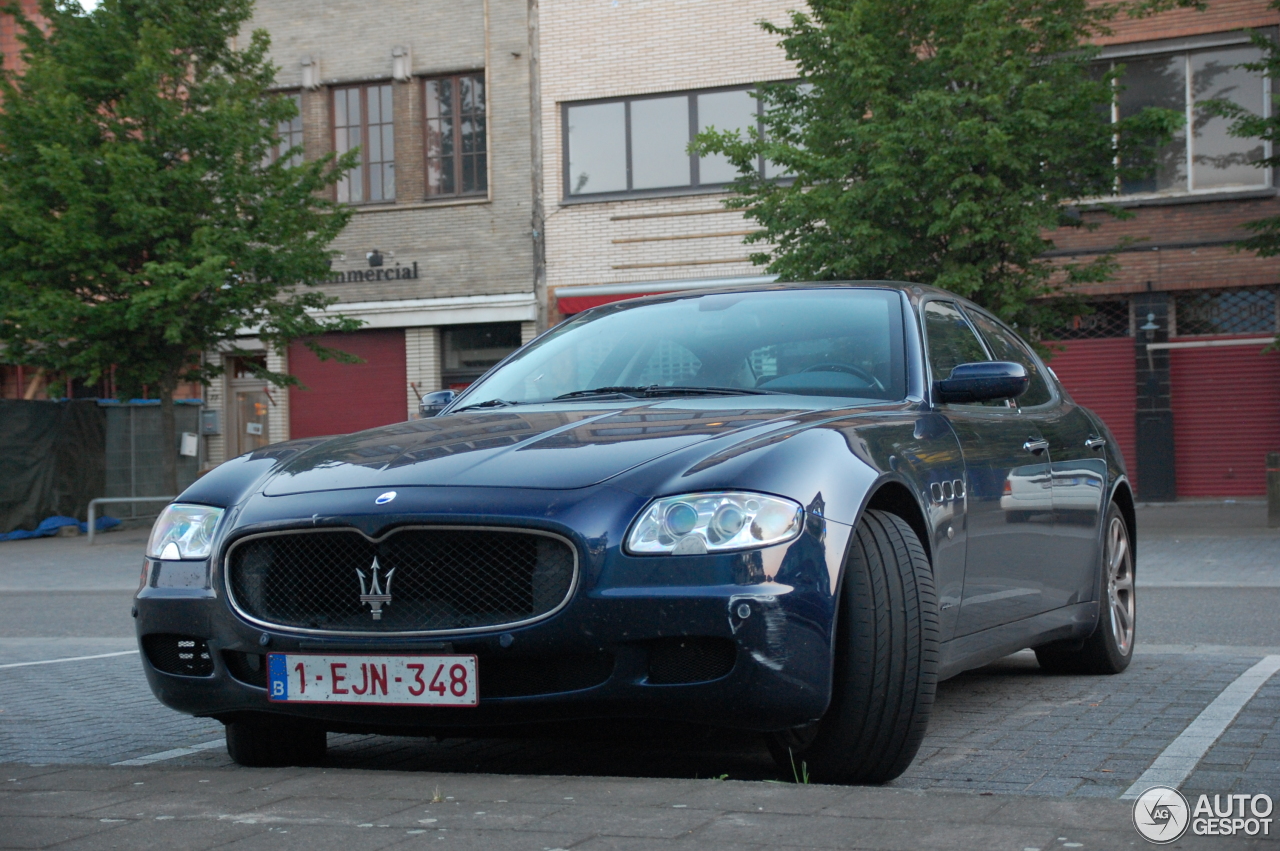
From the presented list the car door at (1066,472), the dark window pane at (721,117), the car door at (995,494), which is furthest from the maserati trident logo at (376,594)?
the dark window pane at (721,117)

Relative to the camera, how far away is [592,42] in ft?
82.1

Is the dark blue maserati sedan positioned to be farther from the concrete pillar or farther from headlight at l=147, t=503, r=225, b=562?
the concrete pillar

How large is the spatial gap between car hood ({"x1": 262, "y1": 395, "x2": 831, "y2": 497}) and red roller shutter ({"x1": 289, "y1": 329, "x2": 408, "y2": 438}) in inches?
863

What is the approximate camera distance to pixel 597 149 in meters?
25.0

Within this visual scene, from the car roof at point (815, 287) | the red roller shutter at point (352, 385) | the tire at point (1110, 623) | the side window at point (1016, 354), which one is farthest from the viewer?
the red roller shutter at point (352, 385)

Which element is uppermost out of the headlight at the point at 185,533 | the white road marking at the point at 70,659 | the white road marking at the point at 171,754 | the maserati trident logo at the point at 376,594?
the headlight at the point at 185,533

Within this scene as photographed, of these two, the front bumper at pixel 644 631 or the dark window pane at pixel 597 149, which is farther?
the dark window pane at pixel 597 149

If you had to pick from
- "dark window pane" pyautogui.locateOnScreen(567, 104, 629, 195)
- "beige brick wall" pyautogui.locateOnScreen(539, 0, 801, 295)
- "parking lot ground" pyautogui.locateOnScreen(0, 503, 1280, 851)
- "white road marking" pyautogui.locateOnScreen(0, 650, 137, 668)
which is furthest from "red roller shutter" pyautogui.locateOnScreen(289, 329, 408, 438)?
"parking lot ground" pyautogui.locateOnScreen(0, 503, 1280, 851)

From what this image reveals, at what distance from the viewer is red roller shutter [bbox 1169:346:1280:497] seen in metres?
21.7

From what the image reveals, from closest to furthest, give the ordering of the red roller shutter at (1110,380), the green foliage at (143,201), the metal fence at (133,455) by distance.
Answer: the green foliage at (143,201)
the red roller shutter at (1110,380)
the metal fence at (133,455)

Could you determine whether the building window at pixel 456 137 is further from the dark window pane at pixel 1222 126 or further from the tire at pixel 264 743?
the tire at pixel 264 743

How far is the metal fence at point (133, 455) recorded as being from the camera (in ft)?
76.8

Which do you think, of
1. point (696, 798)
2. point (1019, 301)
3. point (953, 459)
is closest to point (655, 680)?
point (696, 798)

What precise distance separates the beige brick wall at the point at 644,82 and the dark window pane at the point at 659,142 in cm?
27
